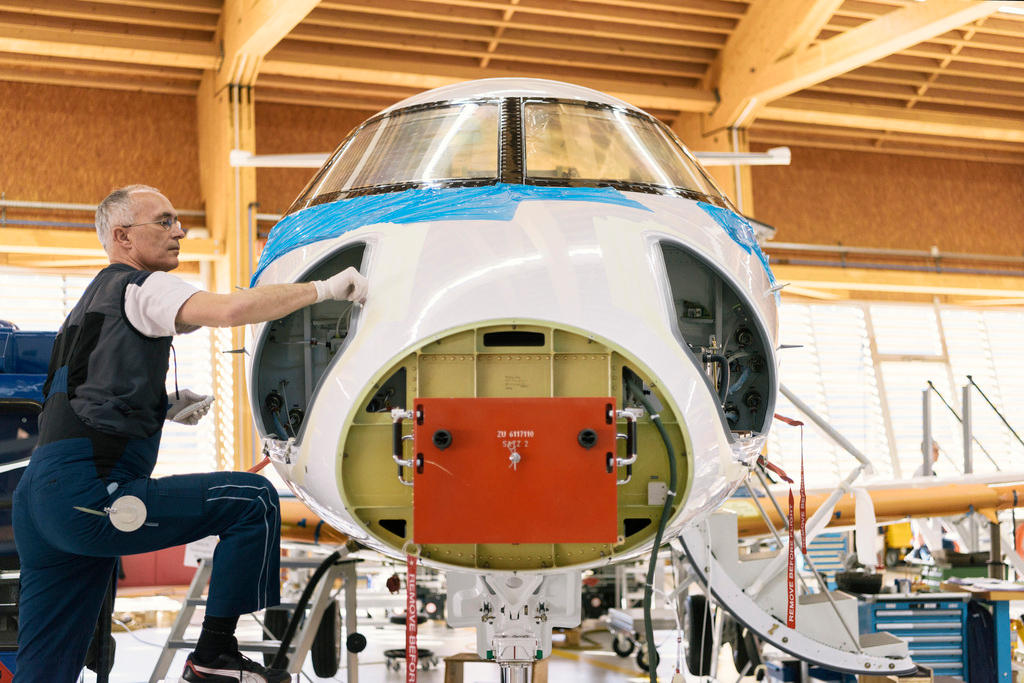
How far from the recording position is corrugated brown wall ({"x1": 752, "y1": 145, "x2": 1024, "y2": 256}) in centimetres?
2383

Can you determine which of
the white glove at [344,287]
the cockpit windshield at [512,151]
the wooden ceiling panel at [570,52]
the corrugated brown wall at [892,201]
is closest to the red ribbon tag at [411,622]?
the white glove at [344,287]

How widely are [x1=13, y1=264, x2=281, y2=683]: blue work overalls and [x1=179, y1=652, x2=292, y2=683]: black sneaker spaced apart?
0.55ft

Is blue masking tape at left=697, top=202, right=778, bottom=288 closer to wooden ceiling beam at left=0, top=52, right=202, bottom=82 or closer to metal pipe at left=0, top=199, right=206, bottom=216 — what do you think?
metal pipe at left=0, top=199, right=206, bottom=216

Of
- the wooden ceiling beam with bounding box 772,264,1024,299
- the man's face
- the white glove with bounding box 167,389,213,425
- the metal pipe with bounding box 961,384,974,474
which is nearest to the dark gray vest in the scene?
the man's face

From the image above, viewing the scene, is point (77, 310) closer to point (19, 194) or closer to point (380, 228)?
point (380, 228)

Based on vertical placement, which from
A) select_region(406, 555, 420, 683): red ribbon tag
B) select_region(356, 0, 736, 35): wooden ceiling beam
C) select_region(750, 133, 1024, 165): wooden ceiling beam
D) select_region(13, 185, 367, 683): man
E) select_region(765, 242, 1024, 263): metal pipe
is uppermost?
select_region(356, 0, 736, 35): wooden ceiling beam

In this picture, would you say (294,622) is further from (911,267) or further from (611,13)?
(911,267)

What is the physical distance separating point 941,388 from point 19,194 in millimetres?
20160

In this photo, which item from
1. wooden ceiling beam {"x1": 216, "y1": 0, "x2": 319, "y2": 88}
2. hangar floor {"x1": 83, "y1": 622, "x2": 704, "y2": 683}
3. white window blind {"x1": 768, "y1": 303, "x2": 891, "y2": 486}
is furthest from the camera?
white window blind {"x1": 768, "y1": 303, "x2": 891, "y2": 486}

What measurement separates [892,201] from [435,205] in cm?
2252

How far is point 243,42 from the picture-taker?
647 inches

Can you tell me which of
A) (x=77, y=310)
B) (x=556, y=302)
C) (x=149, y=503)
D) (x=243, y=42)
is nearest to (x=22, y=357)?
(x=77, y=310)

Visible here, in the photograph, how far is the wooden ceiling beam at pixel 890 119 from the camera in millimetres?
20969

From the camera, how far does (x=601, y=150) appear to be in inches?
191
